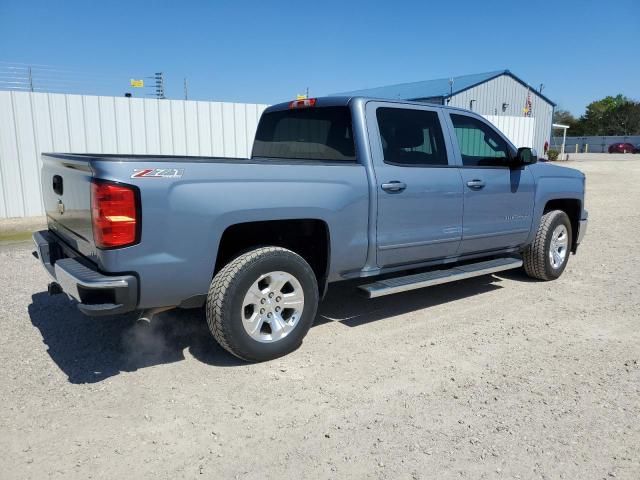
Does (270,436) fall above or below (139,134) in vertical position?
below

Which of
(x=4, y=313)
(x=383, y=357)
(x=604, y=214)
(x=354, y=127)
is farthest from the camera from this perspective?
(x=604, y=214)

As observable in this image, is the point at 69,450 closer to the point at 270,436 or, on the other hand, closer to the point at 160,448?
the point at 160,448

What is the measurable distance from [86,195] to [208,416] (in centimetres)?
157

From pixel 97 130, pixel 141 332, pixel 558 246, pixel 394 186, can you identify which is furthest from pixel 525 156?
pixel 97 130

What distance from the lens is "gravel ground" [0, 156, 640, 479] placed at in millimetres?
2758

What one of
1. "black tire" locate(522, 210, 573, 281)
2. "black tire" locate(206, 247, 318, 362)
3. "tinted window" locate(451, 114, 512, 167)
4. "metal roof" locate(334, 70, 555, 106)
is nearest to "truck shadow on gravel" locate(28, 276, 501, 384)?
"black tire" locate(206, 247, 318, 362)

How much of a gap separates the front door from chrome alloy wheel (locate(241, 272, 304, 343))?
1.97m

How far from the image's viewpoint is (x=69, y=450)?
9.28 feet

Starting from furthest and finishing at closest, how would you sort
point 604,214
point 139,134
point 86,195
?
point 604,214 → point 139,134 → point 86,195

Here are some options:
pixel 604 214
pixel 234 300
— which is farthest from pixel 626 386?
pixel 604 214

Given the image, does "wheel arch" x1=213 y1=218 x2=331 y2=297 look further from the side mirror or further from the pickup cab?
the side mirror

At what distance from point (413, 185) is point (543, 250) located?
2.36 metres

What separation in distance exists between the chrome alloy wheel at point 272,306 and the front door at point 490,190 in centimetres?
197

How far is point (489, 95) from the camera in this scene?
35.4m
